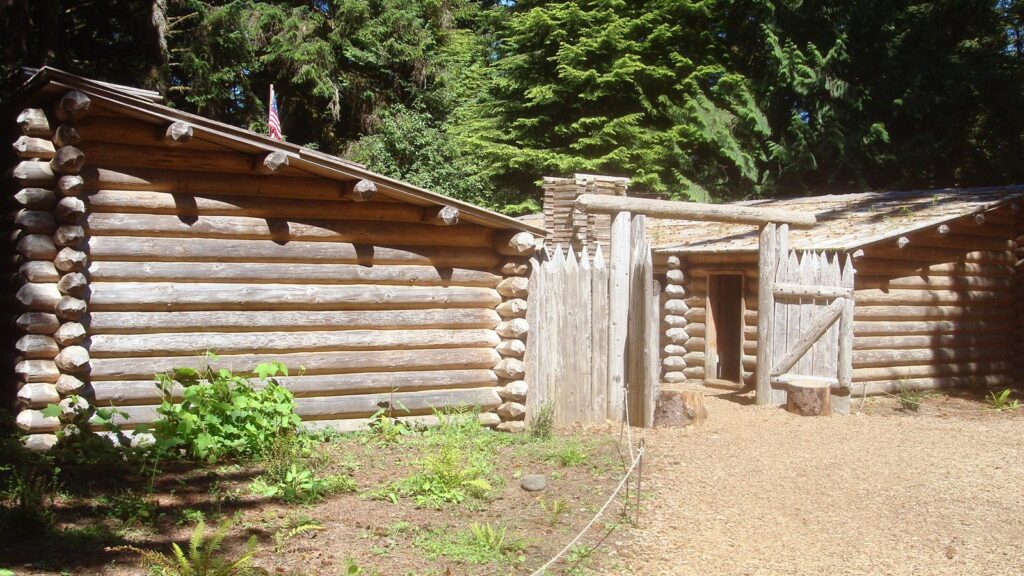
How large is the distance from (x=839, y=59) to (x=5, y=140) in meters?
22.6

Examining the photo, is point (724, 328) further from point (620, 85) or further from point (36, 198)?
point (36, 198)

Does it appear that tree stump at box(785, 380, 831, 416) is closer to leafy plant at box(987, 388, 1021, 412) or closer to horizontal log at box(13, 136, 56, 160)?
leafy plant at box(987, 388, 1021, 412)

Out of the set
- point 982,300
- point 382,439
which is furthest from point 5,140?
point 982,300

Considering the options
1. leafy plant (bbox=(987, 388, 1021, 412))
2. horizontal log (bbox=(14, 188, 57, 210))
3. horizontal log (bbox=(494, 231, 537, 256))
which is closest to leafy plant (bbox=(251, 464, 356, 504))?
horizontal log (bbox=(14, 188, 57, 210))

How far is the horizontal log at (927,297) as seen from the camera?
47.9ft

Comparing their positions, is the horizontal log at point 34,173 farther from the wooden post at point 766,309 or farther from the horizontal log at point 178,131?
the wooden post at point 766,309

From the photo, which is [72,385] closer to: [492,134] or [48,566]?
[48,566]

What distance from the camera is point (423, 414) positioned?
9781 mm

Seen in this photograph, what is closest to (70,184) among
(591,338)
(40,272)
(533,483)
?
(40,272)

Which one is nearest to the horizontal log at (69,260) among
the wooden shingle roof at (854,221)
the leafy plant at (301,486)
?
the leafy plant at (301,486)

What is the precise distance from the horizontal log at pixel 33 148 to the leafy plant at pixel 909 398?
40.8ft

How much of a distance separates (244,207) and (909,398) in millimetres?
10877

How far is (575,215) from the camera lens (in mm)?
13688

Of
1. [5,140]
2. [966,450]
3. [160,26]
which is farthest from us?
[160,26]
